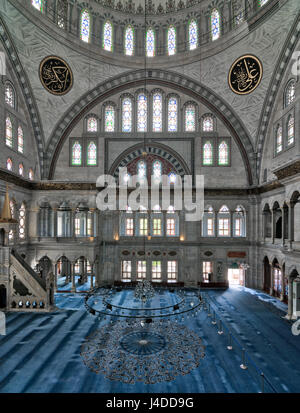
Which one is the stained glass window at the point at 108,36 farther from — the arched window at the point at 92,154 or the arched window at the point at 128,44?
the arched window at the point at 92,154

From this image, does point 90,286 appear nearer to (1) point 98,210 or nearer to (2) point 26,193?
(1) point 98,210

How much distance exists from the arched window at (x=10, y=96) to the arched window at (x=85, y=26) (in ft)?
19.9

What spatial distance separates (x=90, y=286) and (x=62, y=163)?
30.3ft

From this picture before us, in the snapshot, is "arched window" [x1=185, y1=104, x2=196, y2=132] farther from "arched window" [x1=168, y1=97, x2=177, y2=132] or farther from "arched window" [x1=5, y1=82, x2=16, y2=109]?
"arched window" [x1=5, y1=82, x2=16, y2=109]

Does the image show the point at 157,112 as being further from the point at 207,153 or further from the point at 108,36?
the point at 108,36

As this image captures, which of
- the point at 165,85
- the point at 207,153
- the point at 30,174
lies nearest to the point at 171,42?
the point at 165,85

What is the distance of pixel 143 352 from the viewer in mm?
9375

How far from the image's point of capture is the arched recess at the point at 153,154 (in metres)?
19.8

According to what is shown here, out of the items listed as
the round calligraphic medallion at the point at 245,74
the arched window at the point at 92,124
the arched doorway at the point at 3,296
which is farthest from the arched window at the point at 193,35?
the arched doorway at the point at 3,296

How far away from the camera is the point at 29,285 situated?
14547 mm

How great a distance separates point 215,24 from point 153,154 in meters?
9.72

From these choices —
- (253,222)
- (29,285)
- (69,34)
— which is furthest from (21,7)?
(253,222)

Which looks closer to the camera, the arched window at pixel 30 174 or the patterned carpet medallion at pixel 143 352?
the patterned carpet medallion at pixel 143 352
